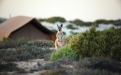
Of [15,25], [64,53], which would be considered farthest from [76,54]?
[15,25]

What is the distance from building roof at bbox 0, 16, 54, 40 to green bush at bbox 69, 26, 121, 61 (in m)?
0.55

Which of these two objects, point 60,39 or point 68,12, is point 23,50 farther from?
point 68,12

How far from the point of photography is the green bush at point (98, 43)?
4.09 m

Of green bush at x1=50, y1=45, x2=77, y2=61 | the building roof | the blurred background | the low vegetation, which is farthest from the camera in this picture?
the blurred background

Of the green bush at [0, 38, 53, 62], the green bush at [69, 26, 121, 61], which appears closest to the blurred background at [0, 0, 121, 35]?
the green bush at [69, 26, 121, 61]

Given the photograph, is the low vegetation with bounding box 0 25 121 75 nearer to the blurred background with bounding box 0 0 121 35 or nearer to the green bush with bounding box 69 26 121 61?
the green bush with bounding box 69 26 121 61

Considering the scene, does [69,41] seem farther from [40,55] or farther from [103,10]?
[103,10]

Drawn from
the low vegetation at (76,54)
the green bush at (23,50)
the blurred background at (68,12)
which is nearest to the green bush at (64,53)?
the low vegetation at (76,54)

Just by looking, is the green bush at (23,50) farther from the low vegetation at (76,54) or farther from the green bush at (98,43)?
the green bush at (98,43)

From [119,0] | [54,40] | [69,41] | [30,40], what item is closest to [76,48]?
[69,41]

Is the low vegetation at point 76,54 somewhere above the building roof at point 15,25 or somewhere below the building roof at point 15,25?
below

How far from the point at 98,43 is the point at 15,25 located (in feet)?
4.48

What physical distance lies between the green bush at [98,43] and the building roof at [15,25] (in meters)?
0.55

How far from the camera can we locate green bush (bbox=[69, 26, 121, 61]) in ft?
13.4
